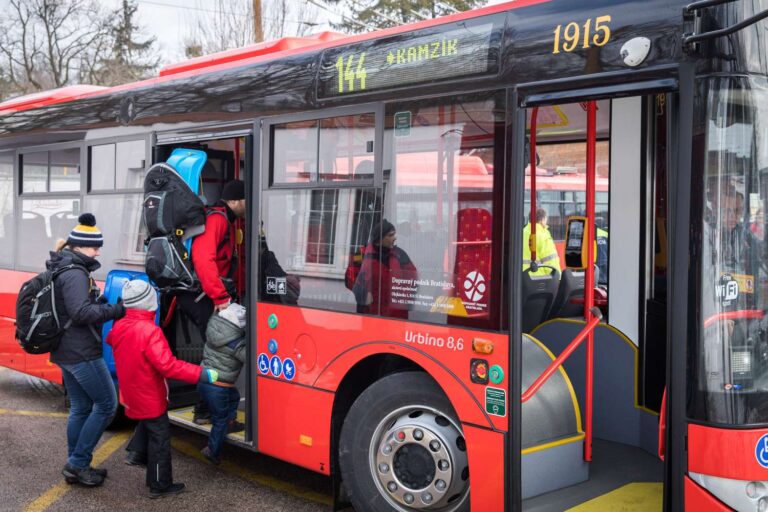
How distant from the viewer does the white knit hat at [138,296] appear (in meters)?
4.95

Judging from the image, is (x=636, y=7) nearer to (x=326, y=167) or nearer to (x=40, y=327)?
(x=326, y=167)

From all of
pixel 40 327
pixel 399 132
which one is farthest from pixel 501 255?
pixel 40 327

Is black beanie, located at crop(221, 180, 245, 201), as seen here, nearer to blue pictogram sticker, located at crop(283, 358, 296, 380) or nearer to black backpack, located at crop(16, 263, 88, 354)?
black backpack, located at crop(16, 263, 88, 354)

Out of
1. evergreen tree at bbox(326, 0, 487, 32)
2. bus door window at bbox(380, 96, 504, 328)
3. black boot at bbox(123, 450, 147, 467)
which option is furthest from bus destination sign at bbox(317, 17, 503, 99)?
evergreen tree at bbox(326, 0, 487, 32)

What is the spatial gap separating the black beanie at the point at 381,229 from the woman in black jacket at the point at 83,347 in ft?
6.43

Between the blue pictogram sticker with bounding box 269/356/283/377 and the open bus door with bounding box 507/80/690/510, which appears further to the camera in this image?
the blue pictogram sticker with bounding box 269/356/283/377

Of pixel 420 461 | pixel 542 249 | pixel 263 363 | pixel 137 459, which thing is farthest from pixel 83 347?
pixel 542 249

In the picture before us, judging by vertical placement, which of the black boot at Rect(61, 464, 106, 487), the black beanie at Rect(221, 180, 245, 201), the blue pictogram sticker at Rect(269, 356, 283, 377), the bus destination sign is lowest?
the black boot at Rect(61, 464, 106, 487)

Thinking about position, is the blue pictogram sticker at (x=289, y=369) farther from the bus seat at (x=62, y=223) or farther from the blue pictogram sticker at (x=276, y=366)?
the bus seat at (x=62, y=223)

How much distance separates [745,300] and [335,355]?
2263mm

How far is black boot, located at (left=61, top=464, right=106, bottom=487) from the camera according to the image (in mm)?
5371

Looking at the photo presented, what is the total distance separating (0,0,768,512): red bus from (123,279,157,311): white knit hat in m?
0.62

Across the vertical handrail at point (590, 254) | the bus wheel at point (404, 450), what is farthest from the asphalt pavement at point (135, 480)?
the vertical handrail at point (590, 254)

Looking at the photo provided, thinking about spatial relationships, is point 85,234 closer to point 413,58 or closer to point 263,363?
point 263,363
